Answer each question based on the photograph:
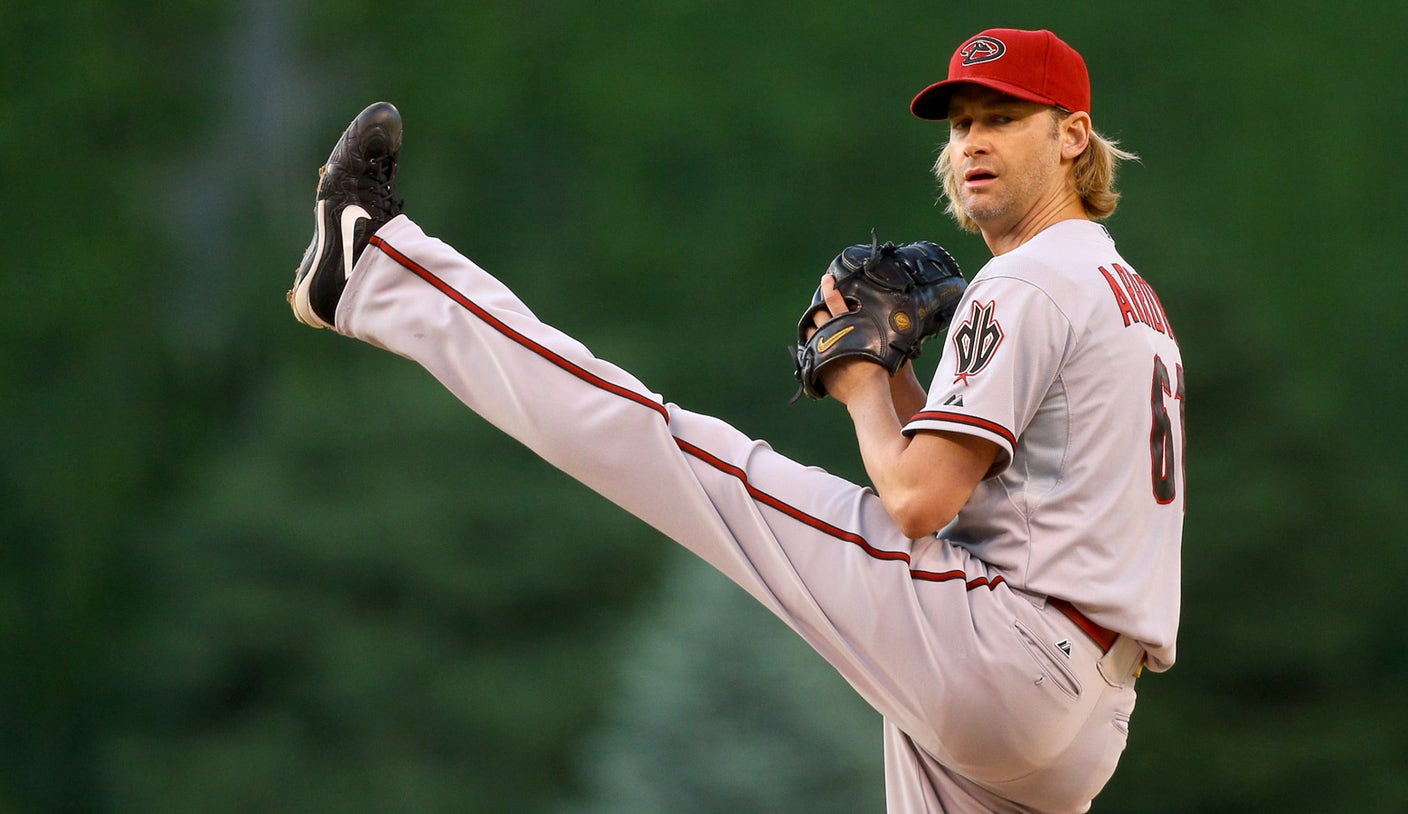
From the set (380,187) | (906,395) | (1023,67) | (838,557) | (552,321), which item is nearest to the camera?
(838,557)

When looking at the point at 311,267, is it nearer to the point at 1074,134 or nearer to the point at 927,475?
the point at 927,475

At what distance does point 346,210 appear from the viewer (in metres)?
2.72

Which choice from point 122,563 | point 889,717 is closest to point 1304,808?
point 889,717

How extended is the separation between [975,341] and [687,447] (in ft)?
1.67

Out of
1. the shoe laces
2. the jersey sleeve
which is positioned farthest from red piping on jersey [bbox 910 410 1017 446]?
the shoe laces

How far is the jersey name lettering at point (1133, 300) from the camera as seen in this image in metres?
2.52

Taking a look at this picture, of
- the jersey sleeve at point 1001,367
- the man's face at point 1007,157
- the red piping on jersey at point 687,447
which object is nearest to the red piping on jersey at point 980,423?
the jersey sleeve at point 1001,367

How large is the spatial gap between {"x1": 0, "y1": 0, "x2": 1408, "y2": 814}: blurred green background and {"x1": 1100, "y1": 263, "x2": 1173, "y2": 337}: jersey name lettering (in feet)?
10.4

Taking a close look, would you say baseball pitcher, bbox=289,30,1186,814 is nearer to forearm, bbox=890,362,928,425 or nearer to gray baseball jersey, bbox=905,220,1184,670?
gray baseball jersey, bbox=905,220,1184,670

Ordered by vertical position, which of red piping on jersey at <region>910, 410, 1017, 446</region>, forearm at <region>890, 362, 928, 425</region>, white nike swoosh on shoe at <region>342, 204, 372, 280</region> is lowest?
red piping on jersey at <region>910, 410, 1017, 446</region>

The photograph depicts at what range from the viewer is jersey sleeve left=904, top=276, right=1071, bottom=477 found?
239 centimetres

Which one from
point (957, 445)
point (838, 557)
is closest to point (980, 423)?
point (957, 445)

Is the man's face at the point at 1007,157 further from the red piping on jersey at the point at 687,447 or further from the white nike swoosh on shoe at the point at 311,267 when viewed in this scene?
the white nike swoosh on shoe at the point at 311,267

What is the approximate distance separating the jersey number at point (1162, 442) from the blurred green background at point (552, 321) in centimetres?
318
